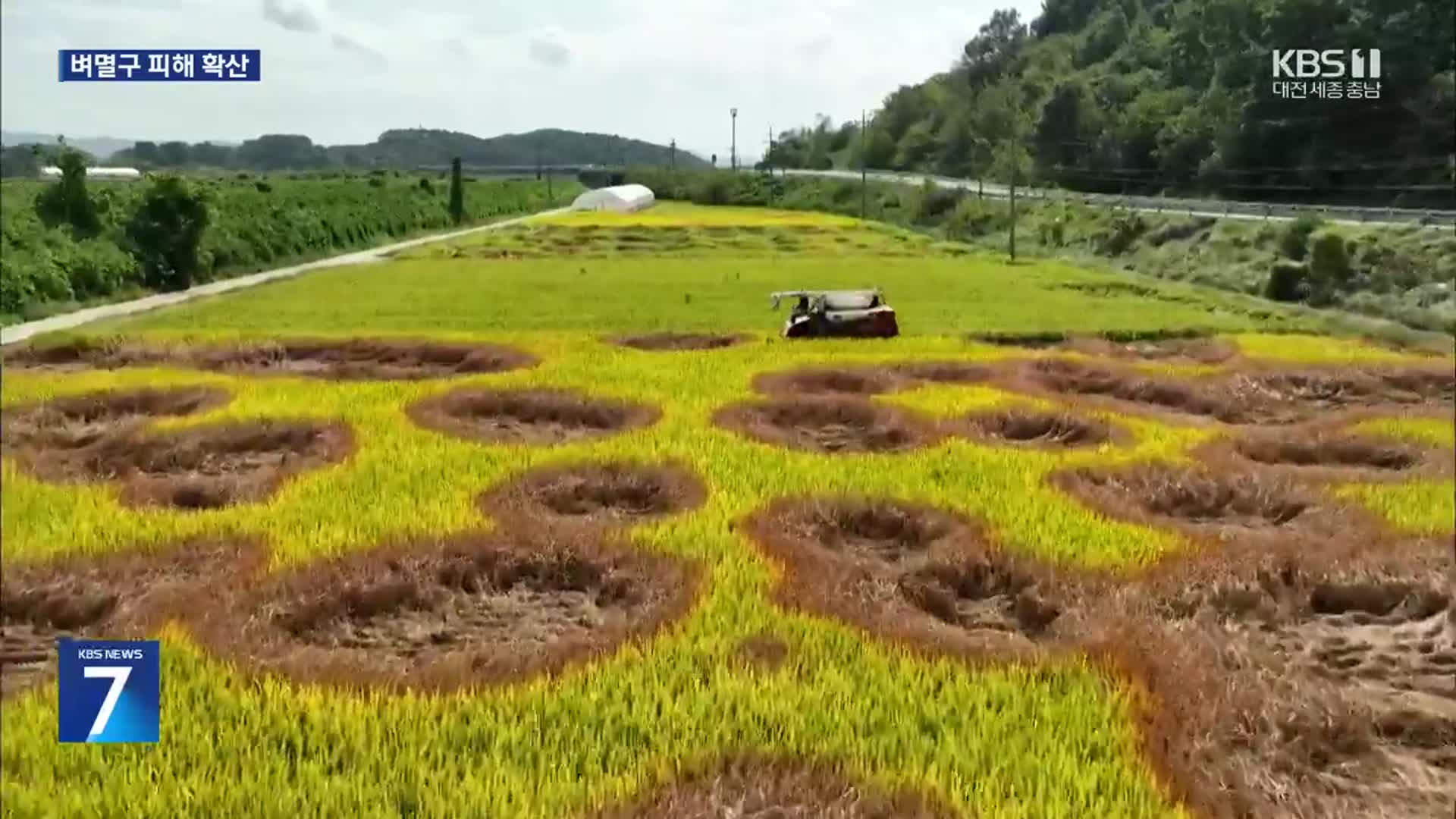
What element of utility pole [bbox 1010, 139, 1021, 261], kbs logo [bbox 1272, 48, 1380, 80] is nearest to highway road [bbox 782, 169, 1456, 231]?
utility pole [bbox 1010, 139, 1021, 261]

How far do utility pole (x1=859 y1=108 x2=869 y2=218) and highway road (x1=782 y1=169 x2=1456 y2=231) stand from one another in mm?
1120

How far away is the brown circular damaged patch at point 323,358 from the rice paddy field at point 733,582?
3.5 inches

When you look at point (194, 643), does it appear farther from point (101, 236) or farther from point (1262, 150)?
point (1262, 150)

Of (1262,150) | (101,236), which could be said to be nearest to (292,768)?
(101,236)

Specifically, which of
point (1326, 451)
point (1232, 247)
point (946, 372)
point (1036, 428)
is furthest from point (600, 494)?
point (1232, 247)

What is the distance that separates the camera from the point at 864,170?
141ft

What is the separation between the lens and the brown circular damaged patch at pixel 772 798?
12.2ft

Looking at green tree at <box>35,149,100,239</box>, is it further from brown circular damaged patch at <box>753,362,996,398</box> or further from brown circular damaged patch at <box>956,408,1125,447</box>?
brown circular damaged patch at <box>956,408,1125,447</box>

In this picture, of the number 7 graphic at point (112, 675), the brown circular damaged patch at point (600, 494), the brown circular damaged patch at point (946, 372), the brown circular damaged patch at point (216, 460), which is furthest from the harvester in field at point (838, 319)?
the number 7 graphic at point (112, 675)

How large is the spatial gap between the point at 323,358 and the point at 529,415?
169 inches

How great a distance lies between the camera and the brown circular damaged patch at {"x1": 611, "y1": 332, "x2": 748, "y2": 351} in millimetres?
14594

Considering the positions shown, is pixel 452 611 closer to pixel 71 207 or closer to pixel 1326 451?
pixel 71 207

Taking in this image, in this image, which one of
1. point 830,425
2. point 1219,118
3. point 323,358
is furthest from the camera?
point 1219,118

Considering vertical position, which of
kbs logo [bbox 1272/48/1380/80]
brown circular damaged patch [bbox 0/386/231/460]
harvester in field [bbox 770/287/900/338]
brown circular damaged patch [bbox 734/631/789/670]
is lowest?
brown circular damaged patch [bbox 734/631/789/670]
